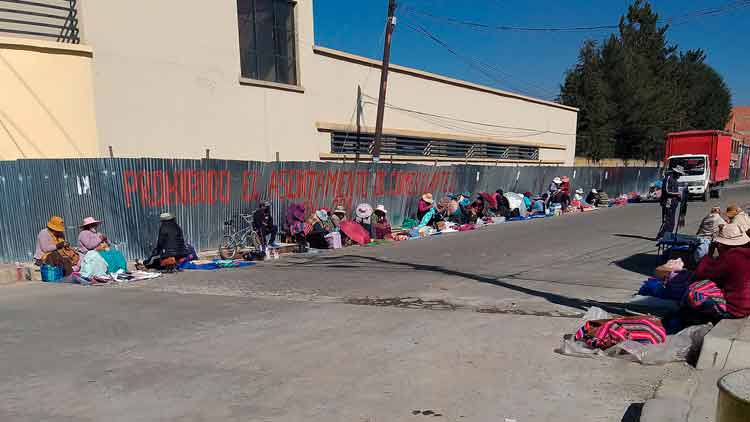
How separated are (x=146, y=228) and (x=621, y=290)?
9679 mm

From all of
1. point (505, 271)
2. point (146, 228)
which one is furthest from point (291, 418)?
point (146, 228)

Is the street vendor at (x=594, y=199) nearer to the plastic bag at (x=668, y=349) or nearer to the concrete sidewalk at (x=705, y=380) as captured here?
the concrete sidewalk at (x=705, y=380)

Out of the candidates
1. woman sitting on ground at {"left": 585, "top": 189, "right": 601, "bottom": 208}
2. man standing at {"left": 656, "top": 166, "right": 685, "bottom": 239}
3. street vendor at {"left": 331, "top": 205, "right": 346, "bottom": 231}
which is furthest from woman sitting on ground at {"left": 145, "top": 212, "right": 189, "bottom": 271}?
woman sitting on ground at {"left": 585, "top": 189, "right": 601, "bottom": 208}

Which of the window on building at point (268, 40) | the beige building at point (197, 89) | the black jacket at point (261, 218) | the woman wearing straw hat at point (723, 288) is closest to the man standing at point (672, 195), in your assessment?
the woman wearing straw hat at point (723, 288)

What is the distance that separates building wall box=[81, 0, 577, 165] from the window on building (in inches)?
16.3

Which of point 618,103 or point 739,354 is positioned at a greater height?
point 618,103

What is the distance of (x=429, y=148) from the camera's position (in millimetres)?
25453

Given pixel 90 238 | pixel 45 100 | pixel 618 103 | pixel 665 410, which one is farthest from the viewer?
pixel 618 103

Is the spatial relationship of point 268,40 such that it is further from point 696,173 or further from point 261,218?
point 696,173

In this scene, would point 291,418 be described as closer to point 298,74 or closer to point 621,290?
point 621,290

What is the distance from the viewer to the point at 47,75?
12.3 meters

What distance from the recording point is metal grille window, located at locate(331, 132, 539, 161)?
20906mm

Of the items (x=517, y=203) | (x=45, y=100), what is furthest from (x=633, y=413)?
(x=517, y=203)

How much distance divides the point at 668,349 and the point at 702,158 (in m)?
25.5
